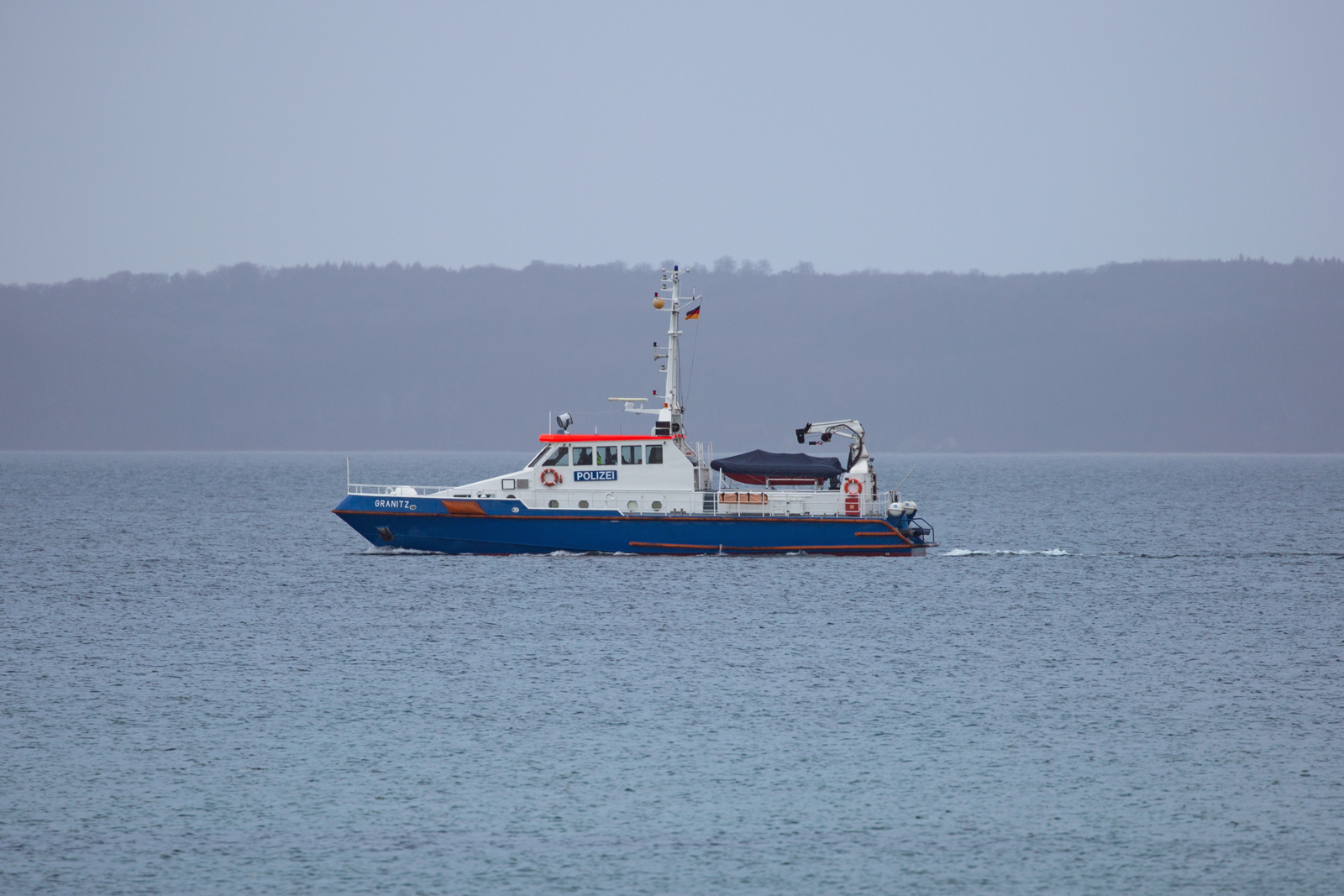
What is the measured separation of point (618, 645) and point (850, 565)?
14.2 metres

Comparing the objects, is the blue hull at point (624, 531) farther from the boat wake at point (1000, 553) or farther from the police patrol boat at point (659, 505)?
the boat wake at point (1000, 553)

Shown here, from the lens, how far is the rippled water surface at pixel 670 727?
1772 cm

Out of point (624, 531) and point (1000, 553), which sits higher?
point (624, 531)

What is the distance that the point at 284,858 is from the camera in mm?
17656

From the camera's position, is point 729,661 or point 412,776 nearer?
point 412,776

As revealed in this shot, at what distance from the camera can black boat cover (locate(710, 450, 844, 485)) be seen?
129 feet

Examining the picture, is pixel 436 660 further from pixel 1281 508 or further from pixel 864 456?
pixel 1281 508

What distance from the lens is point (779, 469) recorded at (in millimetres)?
39281

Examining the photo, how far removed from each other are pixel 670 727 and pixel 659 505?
1534 centimetres

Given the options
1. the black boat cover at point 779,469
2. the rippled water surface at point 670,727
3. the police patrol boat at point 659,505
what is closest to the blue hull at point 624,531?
the police patrol boat at point 659,505

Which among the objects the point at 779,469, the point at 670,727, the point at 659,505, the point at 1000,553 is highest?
the point at 779,469

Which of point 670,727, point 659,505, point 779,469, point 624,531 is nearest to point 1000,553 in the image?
point 779,469

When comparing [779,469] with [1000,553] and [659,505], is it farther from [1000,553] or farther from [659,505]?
[1000,553]

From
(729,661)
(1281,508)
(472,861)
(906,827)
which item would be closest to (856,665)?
(729,661)
